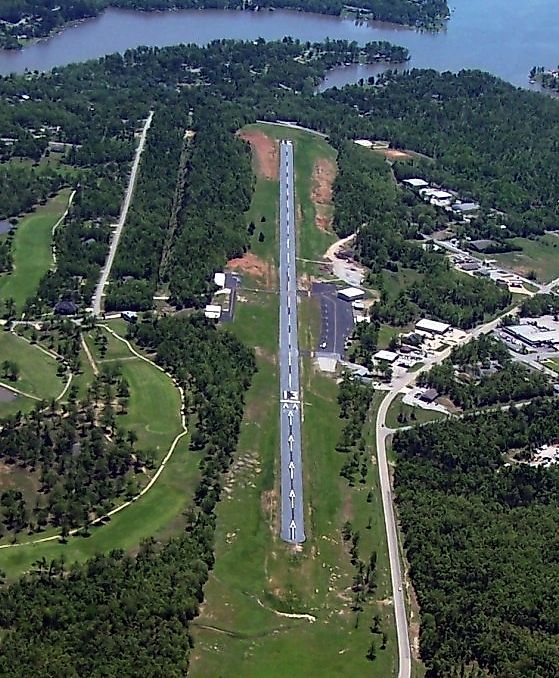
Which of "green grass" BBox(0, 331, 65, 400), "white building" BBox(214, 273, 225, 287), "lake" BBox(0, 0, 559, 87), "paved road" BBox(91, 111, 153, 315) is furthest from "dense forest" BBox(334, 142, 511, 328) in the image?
"lake" BBox(0, 0, 559, 87)

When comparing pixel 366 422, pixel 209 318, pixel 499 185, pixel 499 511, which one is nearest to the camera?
pixel 499 511

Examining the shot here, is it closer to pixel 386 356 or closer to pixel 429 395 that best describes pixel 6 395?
pixel 386 356

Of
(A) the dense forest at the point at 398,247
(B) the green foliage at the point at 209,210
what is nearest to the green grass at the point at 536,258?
(A) the dense forest at the point at 398,247

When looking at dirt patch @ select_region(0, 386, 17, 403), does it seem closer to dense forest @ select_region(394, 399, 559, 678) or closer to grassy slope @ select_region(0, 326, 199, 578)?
grassy slope @ select_region(0, 326, 199, 578)

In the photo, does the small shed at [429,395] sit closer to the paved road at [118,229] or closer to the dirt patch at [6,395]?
the paved road at [118,229]

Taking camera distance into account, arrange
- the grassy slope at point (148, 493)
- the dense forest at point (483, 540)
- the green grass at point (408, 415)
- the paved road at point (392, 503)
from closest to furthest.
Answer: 1. the dense forest at point (483, 540)
2. the paved road at point (392, 503)
3. the grassy slope at point (148, 493)
4. the green grass at point (408, 415)

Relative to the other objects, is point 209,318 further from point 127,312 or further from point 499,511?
point 499,511

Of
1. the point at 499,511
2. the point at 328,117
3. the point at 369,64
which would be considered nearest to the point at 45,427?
the point at 499,511
